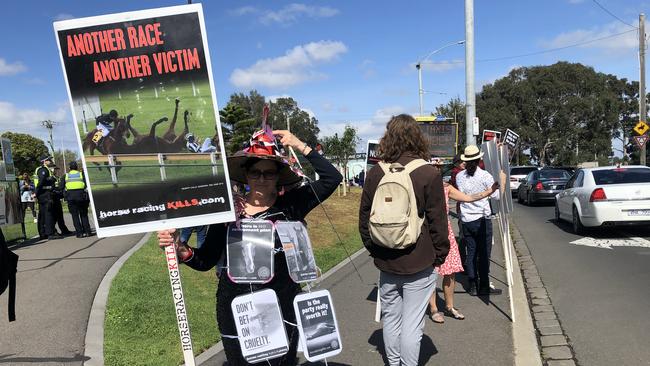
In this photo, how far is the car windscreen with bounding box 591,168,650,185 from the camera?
11.6 metres

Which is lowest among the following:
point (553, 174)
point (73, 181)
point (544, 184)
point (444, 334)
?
point (544, 184)

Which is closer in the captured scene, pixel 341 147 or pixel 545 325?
pixel 545 325

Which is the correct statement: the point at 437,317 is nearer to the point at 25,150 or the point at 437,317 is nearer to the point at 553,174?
the point at 553,174

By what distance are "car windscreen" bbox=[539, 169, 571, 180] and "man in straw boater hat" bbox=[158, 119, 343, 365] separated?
20.3 m

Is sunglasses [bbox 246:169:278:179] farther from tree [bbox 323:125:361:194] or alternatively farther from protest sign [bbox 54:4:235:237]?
tree [bbox 323:125:361:194]

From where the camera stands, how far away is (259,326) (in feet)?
9.00

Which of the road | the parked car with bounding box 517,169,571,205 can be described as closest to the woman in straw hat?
the road

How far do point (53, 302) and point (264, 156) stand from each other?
15.6 ft

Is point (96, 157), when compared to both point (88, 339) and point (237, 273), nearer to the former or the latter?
point (237, 273)

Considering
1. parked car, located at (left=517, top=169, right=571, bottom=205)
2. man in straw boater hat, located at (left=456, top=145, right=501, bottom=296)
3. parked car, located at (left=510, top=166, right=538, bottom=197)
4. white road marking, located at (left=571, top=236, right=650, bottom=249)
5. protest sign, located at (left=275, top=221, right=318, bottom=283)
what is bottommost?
parked car, located at (left=510, top=166, right=538, bottom=197)

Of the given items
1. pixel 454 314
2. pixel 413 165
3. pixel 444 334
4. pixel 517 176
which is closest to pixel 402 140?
pixel 413 165

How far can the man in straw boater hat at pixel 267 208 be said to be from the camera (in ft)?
9.39

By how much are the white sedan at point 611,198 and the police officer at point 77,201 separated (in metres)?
11.3

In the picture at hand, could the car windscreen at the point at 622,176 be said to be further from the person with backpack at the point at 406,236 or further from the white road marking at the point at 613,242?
the person with backpack at the point at 406,236
